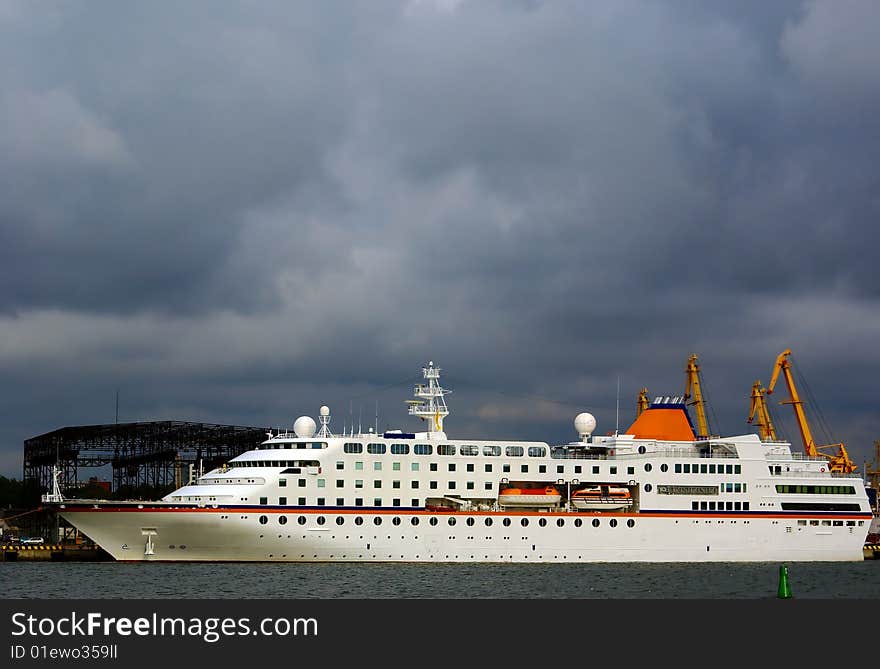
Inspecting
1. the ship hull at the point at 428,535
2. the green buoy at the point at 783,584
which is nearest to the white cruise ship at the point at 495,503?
the ship hull at the point at 428,535

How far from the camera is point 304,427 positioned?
186 ft

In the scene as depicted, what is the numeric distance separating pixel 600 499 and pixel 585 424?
4.99 m

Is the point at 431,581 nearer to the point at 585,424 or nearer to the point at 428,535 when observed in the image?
the point at 428,535

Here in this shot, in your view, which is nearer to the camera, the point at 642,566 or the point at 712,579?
the point at 712,579

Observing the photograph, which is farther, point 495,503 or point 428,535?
point 495,503

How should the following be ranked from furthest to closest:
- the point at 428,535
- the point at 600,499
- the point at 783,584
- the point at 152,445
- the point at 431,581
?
the point at 152,445
the point at 600,499
the point at 428,535
the point at 431,581
the point at 783,584

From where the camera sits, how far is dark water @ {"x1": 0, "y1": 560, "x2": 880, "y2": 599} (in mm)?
42125

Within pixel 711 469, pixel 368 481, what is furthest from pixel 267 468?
pixel 711 469

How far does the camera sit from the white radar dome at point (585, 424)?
197 feet

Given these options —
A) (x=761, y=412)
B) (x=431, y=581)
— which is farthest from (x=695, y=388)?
(x=431, y=581)

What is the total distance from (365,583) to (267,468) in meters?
10.6

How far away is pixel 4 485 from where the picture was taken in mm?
111625
